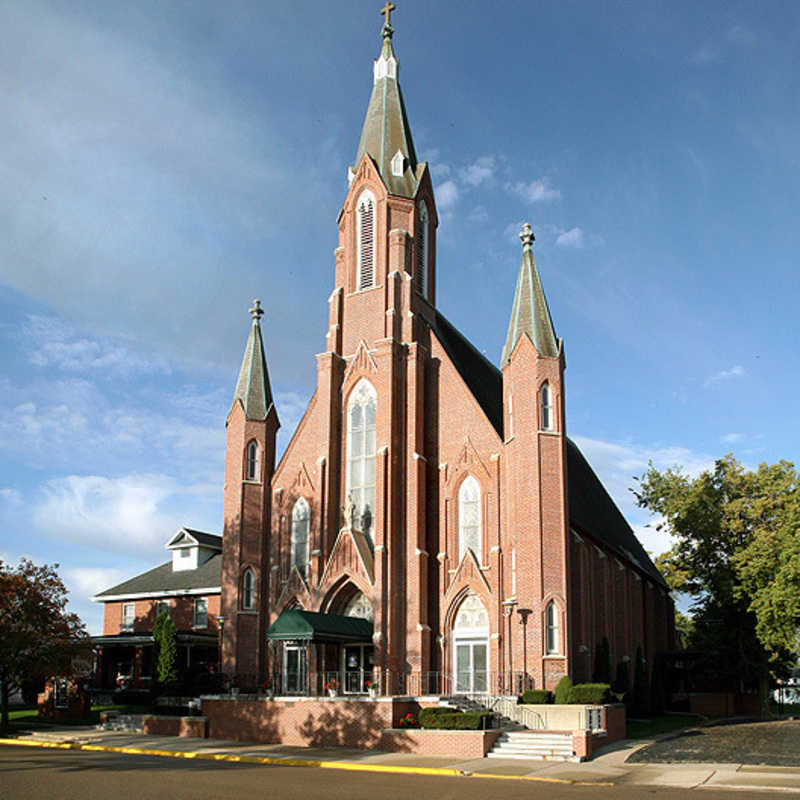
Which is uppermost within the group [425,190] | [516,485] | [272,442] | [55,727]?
[425,190]

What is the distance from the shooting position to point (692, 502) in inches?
1662

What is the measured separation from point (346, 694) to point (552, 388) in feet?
43.7

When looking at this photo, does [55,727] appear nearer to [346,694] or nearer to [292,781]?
[346,694]

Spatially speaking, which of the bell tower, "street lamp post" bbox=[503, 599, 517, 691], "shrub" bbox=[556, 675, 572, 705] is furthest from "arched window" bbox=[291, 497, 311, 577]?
"shrub" bbox=[556, 675, 572, 705]

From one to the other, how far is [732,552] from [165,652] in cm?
2605

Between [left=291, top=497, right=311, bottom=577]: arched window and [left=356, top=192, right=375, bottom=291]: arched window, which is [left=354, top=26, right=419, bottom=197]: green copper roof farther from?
[left=291, top=497, right=311, bottom=577]: arched window

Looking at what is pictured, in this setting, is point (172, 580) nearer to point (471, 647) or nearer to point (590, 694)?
point (471, 647)

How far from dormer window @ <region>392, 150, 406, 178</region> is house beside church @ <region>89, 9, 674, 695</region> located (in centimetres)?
6

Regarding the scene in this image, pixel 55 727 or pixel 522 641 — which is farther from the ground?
pixel 522 641

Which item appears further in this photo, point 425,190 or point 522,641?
point 425,190

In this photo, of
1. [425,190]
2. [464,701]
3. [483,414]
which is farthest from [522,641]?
[425,190]

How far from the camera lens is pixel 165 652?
35.4m

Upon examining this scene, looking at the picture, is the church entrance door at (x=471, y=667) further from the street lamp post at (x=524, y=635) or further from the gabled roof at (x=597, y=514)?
the gabled roof at (x=597, y=514)

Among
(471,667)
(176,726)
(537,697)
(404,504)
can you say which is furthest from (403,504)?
(176,726)
